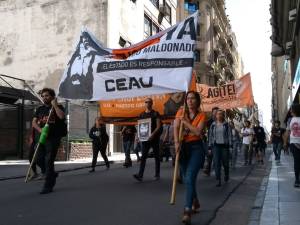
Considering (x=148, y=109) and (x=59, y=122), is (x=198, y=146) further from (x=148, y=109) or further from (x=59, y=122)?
(x=148, y=109)

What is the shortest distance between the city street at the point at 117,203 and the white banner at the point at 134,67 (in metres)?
1.92

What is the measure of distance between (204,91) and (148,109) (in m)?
8.91

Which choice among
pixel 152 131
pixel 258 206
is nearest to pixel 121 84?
pixel 152 131

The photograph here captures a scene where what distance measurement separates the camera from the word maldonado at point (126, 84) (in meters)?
10.1

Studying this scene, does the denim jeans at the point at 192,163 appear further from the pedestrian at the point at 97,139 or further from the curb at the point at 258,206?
the pedestrian at the point at 97,139

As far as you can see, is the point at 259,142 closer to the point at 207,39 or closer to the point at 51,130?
the point at 51,130

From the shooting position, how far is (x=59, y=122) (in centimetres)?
897

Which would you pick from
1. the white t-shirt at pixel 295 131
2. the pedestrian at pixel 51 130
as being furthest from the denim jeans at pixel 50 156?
the white t-shirt at pixel 295 131

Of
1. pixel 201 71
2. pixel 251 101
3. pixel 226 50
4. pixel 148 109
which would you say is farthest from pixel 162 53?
pixel 226 50

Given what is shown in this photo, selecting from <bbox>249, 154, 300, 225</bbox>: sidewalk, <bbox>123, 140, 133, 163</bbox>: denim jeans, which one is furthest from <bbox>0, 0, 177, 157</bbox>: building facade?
<bbox>249, 154, 300, 225</bbox>: sidewalk

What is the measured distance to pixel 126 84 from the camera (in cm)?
1031

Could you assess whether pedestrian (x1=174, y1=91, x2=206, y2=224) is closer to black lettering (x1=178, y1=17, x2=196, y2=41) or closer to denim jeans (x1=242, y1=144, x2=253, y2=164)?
black lettering (x1=178, y1=17, x2=196, y2=41)

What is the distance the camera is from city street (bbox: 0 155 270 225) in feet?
20.9

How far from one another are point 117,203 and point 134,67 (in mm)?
3360
